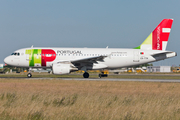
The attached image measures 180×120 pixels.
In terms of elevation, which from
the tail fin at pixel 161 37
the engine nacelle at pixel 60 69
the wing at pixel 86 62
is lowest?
the engine nacelle at pixel 60 69

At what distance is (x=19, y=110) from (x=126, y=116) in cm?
439

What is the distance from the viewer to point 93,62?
1484 inches

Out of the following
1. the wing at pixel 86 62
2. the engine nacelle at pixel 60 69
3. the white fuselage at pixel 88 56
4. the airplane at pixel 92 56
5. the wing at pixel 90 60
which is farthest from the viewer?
the white fuselage at pixel 88 56

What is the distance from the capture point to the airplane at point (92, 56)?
123 ft

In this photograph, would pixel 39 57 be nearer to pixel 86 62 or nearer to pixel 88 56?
pixel 86 62

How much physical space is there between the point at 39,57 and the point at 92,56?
25.1ft

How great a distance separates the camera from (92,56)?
129ft

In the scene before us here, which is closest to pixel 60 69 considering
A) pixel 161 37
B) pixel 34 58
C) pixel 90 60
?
pixel 90 60

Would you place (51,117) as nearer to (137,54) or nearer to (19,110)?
(19,110)

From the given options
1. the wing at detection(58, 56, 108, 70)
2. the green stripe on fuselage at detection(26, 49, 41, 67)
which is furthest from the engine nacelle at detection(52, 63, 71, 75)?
the green stripe on fuselage at detection(26, 49, 41, 67)

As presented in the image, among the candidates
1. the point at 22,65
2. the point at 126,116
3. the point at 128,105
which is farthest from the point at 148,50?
the point at 126,116

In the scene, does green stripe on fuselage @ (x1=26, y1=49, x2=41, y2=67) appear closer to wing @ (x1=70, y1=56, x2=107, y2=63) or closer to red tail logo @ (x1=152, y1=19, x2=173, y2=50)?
wing @ (x1=70, y1=56, x2=107, y2=63)

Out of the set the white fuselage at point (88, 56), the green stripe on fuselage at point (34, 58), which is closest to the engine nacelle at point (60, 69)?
the white fuselage at point (88, 56)

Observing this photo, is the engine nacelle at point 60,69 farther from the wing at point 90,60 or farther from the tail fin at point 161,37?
the tail fin at point 161,37
